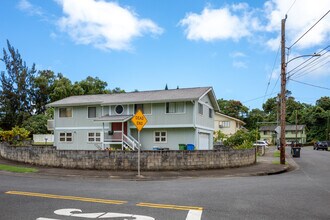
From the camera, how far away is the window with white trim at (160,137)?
30.3 metres

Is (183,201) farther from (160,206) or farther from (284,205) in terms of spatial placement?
(284,205)

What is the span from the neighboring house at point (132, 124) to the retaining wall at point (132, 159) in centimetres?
906

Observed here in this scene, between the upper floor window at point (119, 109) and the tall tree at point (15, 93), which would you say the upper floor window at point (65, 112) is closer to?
the upper floor window at point (119, 109)

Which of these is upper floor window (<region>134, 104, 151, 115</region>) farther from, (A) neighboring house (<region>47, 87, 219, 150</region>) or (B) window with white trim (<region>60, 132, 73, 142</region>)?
(B) window with white trim (<region>60, 132, 73, 142</region>)

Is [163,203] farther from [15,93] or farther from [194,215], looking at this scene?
[15,93]

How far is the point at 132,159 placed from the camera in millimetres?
18422

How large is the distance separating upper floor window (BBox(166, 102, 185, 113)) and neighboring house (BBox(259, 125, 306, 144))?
223 ft

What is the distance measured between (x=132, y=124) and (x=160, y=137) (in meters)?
2.88

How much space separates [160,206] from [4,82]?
6204cm

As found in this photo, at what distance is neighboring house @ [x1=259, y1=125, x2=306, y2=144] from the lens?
94331 mm

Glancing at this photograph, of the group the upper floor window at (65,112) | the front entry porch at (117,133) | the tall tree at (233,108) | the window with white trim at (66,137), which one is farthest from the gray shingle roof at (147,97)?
the tall tree at (233,108)

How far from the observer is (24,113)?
201 ft

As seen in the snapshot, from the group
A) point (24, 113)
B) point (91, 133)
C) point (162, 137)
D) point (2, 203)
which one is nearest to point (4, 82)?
point (24, 113)

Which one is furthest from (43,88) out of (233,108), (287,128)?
(287,128)
